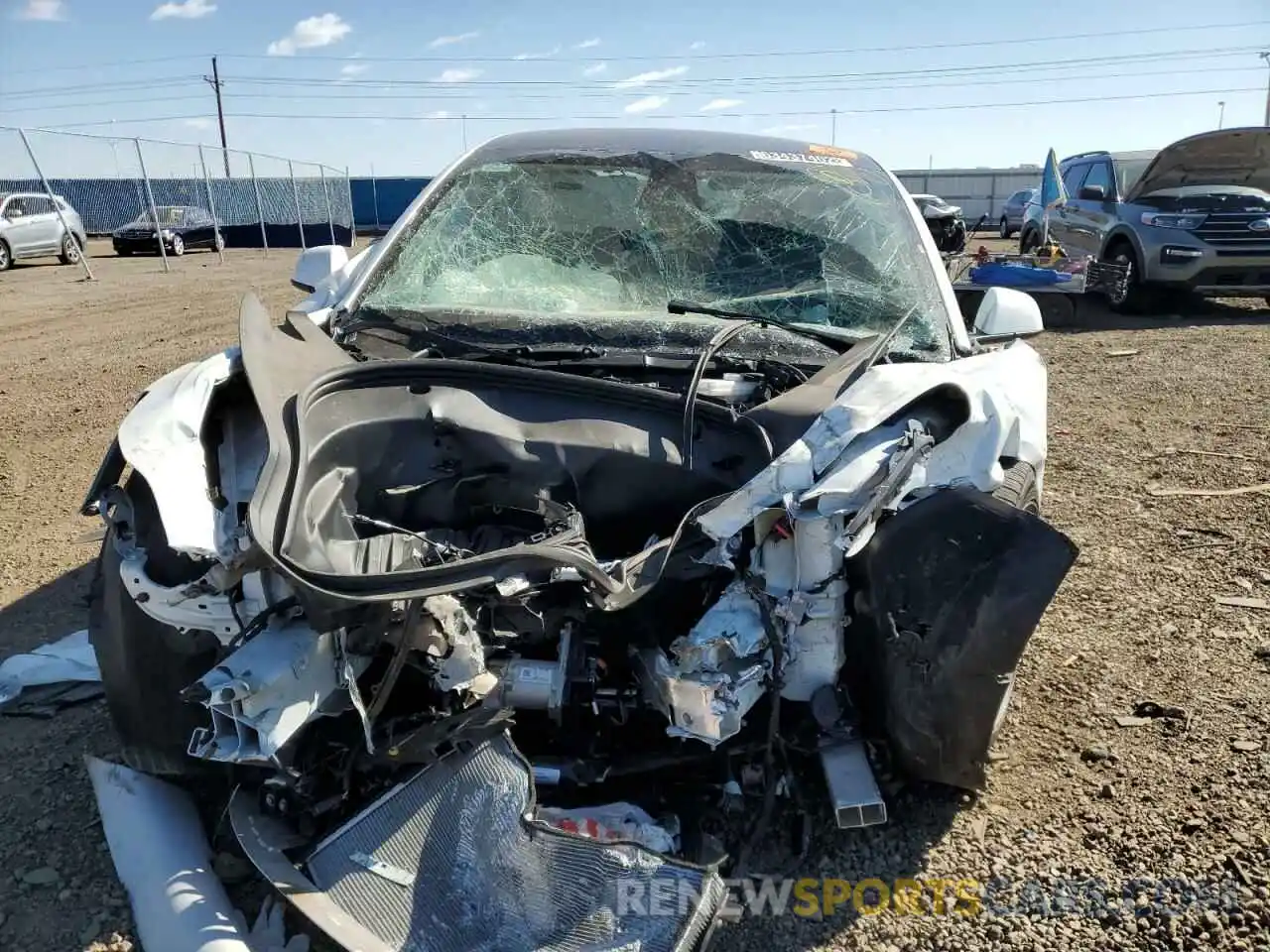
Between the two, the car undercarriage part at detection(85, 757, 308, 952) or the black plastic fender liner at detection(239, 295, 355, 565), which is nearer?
the black plastic fender liner at detection(239, 295, 355, 565)

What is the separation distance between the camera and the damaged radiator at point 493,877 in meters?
1.97

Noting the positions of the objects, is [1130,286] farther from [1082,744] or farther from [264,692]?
[264,692]

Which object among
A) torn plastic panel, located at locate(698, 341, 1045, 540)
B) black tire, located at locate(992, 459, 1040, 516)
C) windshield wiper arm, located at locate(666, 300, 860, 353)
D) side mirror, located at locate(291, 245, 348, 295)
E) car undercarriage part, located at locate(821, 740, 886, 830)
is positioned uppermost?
side mirror, located at locate(291, 245, 348, 295)

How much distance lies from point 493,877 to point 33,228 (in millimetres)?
19879

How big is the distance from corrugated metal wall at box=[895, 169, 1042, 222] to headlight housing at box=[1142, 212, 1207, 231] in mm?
25972

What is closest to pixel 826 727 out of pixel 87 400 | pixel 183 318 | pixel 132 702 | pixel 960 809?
pixel 960 809

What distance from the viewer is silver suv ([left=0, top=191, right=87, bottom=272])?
1745cm

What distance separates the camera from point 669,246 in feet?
11.3

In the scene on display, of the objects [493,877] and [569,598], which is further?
[569,598]

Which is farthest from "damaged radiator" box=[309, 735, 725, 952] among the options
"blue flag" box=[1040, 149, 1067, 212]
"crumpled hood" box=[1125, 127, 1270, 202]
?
Answer: "blue flag" box=[1040, 149, 1067, 212]

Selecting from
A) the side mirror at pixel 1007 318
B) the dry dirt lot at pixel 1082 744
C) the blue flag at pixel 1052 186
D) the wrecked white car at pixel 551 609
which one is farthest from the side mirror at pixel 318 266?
the blue flag at pixel 1052 186

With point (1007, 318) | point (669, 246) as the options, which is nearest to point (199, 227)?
point (669, 246)

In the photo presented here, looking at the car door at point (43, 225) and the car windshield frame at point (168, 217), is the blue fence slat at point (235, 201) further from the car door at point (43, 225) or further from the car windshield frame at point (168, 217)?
the car door at point (43, 225)

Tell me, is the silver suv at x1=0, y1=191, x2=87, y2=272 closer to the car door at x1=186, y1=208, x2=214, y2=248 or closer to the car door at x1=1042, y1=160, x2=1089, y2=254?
the car door at x1=186, y1=208, x2=214, y2=248
